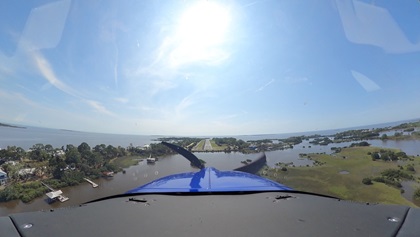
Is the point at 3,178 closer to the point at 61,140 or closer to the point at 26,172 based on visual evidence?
the point at 26,172

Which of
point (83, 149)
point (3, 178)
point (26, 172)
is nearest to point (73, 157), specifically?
point (83, 149)

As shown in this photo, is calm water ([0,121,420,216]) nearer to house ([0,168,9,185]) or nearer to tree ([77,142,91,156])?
house ([0,168,9,185])

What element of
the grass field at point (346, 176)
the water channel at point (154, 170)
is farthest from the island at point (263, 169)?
the water channel at point (154, 170)

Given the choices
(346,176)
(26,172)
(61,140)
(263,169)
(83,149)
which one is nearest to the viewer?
(263,169)

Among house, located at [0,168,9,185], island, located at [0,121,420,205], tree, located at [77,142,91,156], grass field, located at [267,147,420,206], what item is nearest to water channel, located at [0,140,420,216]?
island, located at [0,121,420,205]


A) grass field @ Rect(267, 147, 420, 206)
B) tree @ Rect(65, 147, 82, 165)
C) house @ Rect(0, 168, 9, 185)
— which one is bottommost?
grass field @ Rect(267, 147, 420, 206)

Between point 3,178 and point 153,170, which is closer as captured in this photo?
point 3,178

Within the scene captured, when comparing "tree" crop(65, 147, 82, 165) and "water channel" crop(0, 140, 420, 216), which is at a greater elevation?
"tree" crop(65, 147, 82, 165)

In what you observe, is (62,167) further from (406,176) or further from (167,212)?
(406,176)
